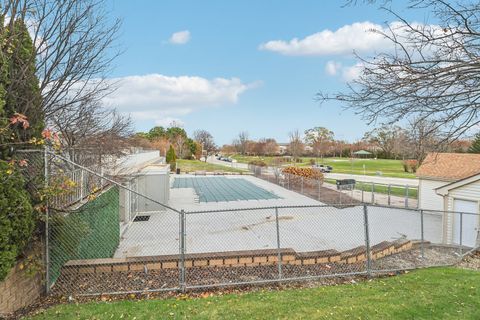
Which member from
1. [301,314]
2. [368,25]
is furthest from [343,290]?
[368,25]

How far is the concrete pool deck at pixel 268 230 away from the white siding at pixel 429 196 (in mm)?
599

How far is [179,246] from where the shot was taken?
8.34 meters

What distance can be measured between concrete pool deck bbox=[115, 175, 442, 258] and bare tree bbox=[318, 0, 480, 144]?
630 centimetres

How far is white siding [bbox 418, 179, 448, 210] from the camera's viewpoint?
16391 millimetres

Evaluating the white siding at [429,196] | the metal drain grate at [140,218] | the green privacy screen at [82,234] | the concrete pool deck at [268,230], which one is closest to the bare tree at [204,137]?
the concrete pool deck at [268,230]

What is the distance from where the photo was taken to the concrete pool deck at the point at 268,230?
9.33 m

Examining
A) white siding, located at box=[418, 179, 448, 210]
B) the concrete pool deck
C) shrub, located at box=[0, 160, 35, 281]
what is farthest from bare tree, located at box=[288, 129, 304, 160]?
shrub, located at box=[0, 160, 35, 281]

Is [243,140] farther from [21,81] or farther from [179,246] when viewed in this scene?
[21,81]

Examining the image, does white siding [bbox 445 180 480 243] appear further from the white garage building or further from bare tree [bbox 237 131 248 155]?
bare tree [bbox 237 131 248 155]

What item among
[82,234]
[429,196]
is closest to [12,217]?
[82,234]

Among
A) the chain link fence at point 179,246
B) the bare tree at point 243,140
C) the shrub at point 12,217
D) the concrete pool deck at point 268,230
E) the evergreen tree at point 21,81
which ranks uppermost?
the bare tree at point 243,140

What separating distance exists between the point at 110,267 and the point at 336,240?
23.3 feet

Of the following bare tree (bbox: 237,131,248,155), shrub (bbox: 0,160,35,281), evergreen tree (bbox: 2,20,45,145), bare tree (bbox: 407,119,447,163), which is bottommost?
shrub (bbox: 0,160,35,281)

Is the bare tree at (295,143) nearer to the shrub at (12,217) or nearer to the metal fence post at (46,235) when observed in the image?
the metal fence post at (46,235)
